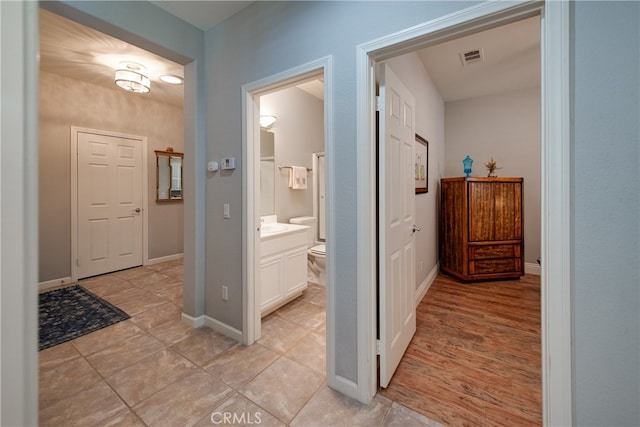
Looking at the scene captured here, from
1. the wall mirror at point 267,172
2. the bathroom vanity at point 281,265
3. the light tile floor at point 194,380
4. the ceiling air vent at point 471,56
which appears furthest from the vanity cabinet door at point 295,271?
the ceiling air vent at point 471,56

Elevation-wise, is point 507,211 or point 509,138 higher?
point 509,138

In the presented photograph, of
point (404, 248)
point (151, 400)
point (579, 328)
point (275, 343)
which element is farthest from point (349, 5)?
point (151, 400)

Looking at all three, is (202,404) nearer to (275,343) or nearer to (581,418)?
(275,343)

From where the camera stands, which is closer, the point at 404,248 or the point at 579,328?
the point at 579,328

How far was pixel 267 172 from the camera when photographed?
11.3 ft

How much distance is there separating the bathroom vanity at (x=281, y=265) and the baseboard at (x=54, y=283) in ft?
9.16

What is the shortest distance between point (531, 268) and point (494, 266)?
86cm

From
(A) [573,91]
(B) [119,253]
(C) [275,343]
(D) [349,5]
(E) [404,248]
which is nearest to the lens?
(A) [573,91]

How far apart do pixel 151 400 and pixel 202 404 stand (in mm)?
308

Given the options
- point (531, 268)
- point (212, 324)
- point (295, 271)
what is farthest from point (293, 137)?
point (531, 268)

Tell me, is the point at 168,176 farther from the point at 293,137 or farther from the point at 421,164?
the point at 421,164

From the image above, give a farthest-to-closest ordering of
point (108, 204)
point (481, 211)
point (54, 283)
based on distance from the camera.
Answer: point (108, 204), point (481, 211), point (54, 283)

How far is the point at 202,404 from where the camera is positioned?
1.54 metres

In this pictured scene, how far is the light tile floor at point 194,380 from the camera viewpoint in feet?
4.76
